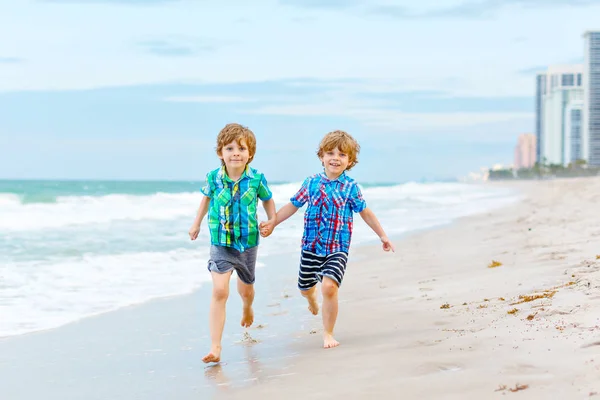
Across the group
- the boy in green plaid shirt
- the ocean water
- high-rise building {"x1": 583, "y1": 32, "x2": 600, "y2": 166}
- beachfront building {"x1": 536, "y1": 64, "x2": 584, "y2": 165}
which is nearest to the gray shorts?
the boy in green plaid shirt

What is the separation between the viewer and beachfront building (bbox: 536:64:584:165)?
155 metres

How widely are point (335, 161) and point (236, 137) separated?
71cm

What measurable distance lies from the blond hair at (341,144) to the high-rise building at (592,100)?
144295 mm

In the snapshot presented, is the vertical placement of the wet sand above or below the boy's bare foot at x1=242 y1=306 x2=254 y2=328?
below

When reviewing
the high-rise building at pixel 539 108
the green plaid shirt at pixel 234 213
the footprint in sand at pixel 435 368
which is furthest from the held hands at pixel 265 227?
the high-rise building at pixel 539 108

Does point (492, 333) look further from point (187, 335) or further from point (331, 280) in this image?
point (187, 335)

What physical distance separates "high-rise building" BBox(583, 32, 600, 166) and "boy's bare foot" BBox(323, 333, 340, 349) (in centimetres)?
14485

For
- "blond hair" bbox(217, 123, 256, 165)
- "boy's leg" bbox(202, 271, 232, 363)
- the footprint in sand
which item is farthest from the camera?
"blond hair" bbox(217, 123, 256, 165)

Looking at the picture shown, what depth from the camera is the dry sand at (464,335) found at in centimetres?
333

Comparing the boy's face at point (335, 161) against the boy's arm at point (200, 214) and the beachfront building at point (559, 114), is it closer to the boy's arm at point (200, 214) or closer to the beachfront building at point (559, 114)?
the boy's arm at point (200, 214)

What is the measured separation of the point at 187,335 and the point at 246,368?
1.19 meters

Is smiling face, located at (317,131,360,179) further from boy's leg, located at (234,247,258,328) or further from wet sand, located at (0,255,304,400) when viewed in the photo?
wet sand, located at (0,255,304,400)

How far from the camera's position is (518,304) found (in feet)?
16.4

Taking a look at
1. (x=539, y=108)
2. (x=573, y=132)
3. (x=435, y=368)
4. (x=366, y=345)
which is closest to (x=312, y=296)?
(x=366, y=345)
